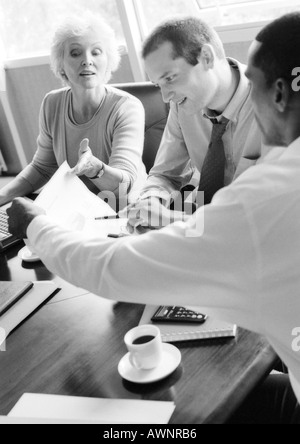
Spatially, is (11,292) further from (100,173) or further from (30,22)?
(30,22)

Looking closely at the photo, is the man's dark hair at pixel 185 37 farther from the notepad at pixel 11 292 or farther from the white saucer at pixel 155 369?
the white saucer at pixel 155 369

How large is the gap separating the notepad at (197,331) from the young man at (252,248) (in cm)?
12

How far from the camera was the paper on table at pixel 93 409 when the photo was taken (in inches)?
33.0

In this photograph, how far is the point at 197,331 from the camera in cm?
101

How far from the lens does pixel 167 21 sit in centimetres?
162

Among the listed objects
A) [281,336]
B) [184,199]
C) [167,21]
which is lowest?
[184,199]

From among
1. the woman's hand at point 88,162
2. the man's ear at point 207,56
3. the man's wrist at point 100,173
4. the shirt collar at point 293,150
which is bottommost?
the man's wrist at point 100,173

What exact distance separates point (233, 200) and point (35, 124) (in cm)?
342

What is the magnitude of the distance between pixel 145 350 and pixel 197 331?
0.46 feet

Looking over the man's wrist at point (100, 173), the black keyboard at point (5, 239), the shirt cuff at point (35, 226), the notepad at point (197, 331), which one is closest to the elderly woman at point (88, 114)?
the man's wrist at point (100, 173)

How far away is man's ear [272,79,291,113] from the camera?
0.80m

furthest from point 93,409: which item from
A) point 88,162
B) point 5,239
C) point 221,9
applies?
point 221,9

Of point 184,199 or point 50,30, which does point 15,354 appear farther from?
point 50,30
